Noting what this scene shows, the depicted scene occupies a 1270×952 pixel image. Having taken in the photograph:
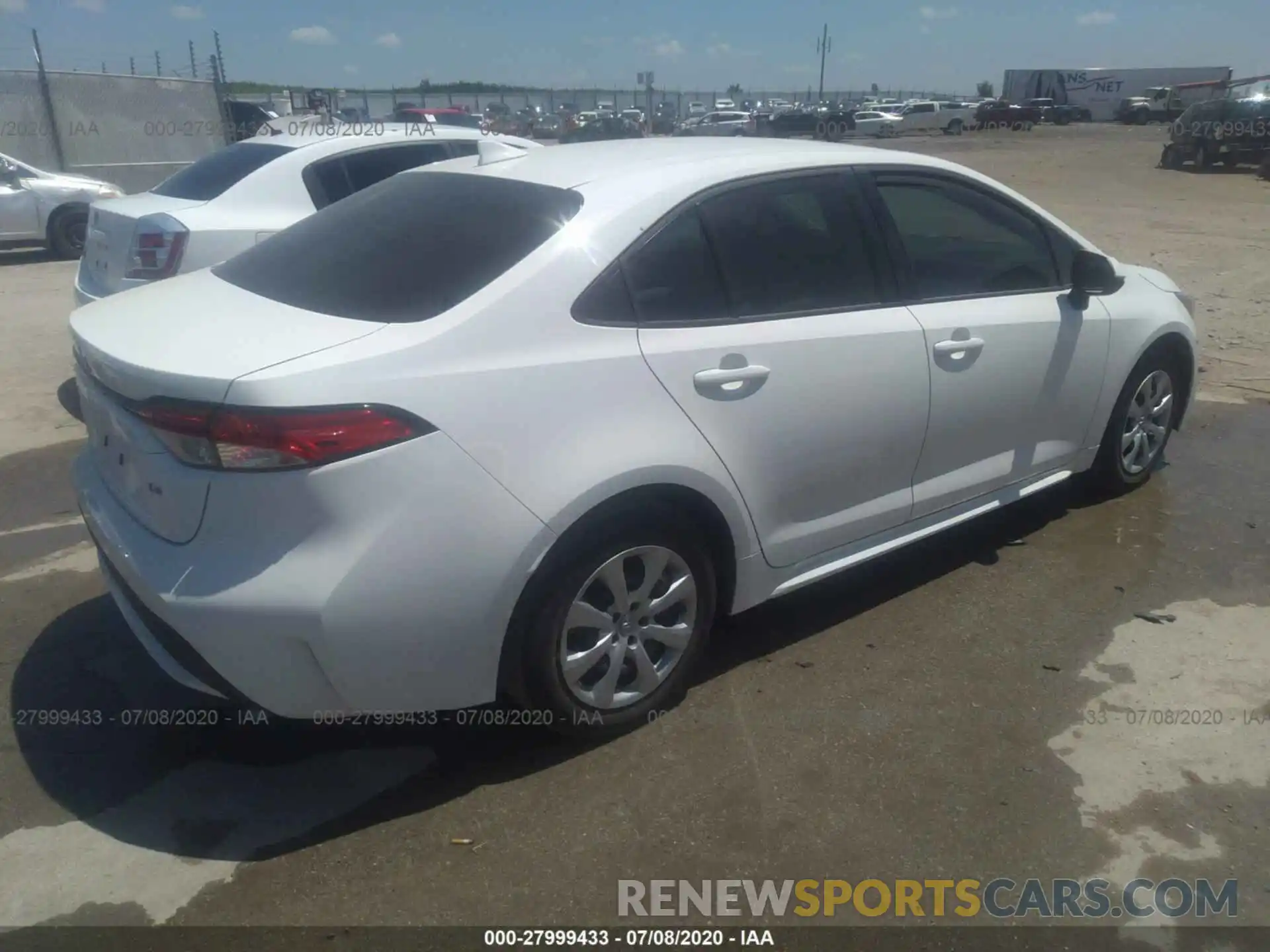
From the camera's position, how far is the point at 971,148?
36.8m

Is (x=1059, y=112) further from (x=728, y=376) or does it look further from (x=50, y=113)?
(x=728, y=376)

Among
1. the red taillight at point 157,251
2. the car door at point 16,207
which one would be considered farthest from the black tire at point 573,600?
the car door at point 16,207

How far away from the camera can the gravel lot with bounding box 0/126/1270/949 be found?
2.64 meters

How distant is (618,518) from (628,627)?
377 mm

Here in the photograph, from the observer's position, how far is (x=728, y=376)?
3100 millimetres

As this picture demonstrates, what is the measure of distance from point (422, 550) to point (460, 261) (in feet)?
2.95

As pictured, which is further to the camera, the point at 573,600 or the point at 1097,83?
the point at 1097,83

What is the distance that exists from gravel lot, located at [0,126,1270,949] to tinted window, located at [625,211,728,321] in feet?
4.17

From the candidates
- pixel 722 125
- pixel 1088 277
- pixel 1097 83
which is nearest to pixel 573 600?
pixel 1088 277

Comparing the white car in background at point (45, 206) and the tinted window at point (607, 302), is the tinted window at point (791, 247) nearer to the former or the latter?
the tinted window at point (607, 302)

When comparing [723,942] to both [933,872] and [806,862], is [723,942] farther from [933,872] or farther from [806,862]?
[933,872]

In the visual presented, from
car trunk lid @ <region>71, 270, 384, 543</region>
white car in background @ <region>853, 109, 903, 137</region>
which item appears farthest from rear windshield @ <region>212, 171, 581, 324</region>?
white car in background @ <region>853, 109, 903, 137</region>

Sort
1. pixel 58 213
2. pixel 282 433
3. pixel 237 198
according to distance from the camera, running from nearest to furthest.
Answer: pixel 282 433
pixel 237 198
pixel 58 213

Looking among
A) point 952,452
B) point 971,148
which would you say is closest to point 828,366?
point 952,452
